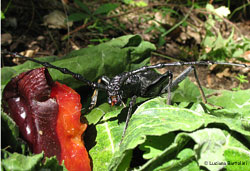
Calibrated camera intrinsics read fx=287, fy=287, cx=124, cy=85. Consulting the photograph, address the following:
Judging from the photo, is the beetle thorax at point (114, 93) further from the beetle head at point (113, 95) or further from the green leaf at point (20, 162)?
the green leaf at point (20, 162)

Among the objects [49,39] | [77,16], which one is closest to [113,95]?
[77,16]

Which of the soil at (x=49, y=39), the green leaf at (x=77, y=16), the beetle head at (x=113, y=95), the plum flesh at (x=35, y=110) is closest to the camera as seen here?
the plum flesh at (x=35, y=110)

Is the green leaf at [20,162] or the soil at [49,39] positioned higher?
the green leaf at [20,162]

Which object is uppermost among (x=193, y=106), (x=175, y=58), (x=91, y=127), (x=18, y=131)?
(x=18, y=131)

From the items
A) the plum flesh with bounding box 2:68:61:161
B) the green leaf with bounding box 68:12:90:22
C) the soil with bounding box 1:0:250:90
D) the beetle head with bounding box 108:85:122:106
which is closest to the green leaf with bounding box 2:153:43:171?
the plum flesh with bounding box 2:68:61:161

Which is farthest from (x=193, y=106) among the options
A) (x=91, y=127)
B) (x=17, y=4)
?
(x=17, y=4)

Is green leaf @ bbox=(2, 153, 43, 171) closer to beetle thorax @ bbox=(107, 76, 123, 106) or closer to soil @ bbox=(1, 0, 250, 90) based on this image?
beetle thorax @ bbox=(107, 76, 123, 106)

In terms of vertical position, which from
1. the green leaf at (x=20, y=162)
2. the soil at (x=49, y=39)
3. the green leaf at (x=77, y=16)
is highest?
the green leaf at (x=77, y=16)

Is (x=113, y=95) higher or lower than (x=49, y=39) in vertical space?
higher

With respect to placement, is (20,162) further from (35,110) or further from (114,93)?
(114,93)

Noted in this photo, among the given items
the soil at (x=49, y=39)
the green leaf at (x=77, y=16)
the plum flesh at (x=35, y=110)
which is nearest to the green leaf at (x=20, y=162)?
the plum flesh at (x=35, y=110)

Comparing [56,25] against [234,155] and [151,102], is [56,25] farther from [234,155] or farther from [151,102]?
[234,155]
